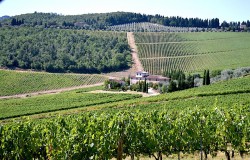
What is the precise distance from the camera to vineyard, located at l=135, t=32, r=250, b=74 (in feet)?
406

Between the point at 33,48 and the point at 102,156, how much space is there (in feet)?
369

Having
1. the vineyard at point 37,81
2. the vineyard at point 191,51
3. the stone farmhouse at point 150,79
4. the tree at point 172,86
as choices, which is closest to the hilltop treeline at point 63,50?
the vineyard at point 37,81

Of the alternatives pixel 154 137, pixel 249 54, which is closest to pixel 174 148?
pixel 154 137

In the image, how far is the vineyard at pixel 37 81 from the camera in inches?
3858

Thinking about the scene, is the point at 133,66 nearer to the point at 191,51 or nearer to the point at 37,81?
the point at 191,51

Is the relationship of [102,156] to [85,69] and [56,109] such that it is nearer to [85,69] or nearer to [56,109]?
[56,109]

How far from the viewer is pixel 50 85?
10231 cm

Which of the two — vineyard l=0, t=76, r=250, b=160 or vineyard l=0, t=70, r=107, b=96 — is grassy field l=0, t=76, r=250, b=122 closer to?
vineyard l=0, t=76, r=250, b=160

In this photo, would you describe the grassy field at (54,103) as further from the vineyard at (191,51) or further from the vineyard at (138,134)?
the vineyard at (191,51)

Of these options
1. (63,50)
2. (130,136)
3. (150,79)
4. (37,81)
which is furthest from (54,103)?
(63,50)

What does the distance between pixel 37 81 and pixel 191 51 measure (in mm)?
67444

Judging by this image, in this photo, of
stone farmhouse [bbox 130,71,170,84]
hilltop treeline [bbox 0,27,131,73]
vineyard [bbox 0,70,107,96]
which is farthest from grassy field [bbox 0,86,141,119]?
hilltop treeline [bbox 0,27,131,73]

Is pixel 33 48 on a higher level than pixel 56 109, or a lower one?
higher

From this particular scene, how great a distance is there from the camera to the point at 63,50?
134 meters
